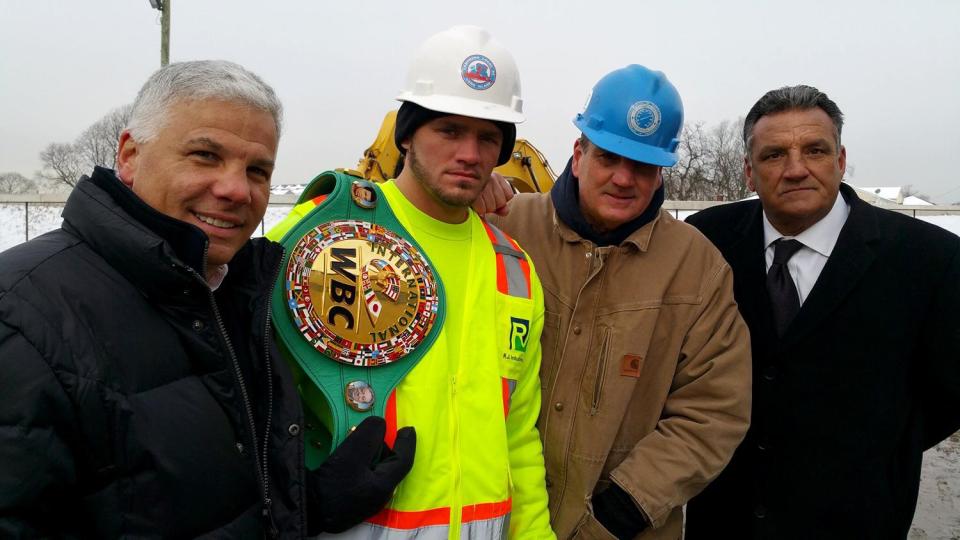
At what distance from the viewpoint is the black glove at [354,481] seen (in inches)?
69.2

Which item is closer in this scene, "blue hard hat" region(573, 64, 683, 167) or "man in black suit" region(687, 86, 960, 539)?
"blue hard hat" region(573, 64, 683, 167)

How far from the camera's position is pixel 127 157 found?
1.65m

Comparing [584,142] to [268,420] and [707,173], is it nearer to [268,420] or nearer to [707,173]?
[268,420]

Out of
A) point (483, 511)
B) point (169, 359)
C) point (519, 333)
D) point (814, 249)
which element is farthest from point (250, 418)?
point (814, 249)

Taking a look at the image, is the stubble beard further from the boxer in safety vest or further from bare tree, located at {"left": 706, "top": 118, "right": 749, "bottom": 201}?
bare tree, located at {"left": 706, "top": 118, "right": 749, "bottom": 201}

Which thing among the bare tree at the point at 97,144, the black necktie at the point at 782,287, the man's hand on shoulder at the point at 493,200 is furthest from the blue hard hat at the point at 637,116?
the bare tree at the point at 97,144

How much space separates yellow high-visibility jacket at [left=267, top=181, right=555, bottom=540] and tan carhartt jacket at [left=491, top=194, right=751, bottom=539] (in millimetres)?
153

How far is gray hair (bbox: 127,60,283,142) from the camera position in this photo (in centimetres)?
160

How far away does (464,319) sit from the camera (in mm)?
2158

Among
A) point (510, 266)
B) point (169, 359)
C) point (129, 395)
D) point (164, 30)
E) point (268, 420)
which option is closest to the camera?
point (129, 395)

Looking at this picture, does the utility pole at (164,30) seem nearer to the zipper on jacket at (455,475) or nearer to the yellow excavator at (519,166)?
the yellow excavator at (519,166)

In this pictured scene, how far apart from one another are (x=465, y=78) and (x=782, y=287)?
5.74 ft

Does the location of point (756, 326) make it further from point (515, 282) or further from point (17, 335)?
point (17, 335)

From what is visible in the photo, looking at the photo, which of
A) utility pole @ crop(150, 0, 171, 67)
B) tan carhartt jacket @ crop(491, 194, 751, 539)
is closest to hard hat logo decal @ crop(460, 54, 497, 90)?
tan carhartt jacket @ crop(491, 194, 751, 539)
